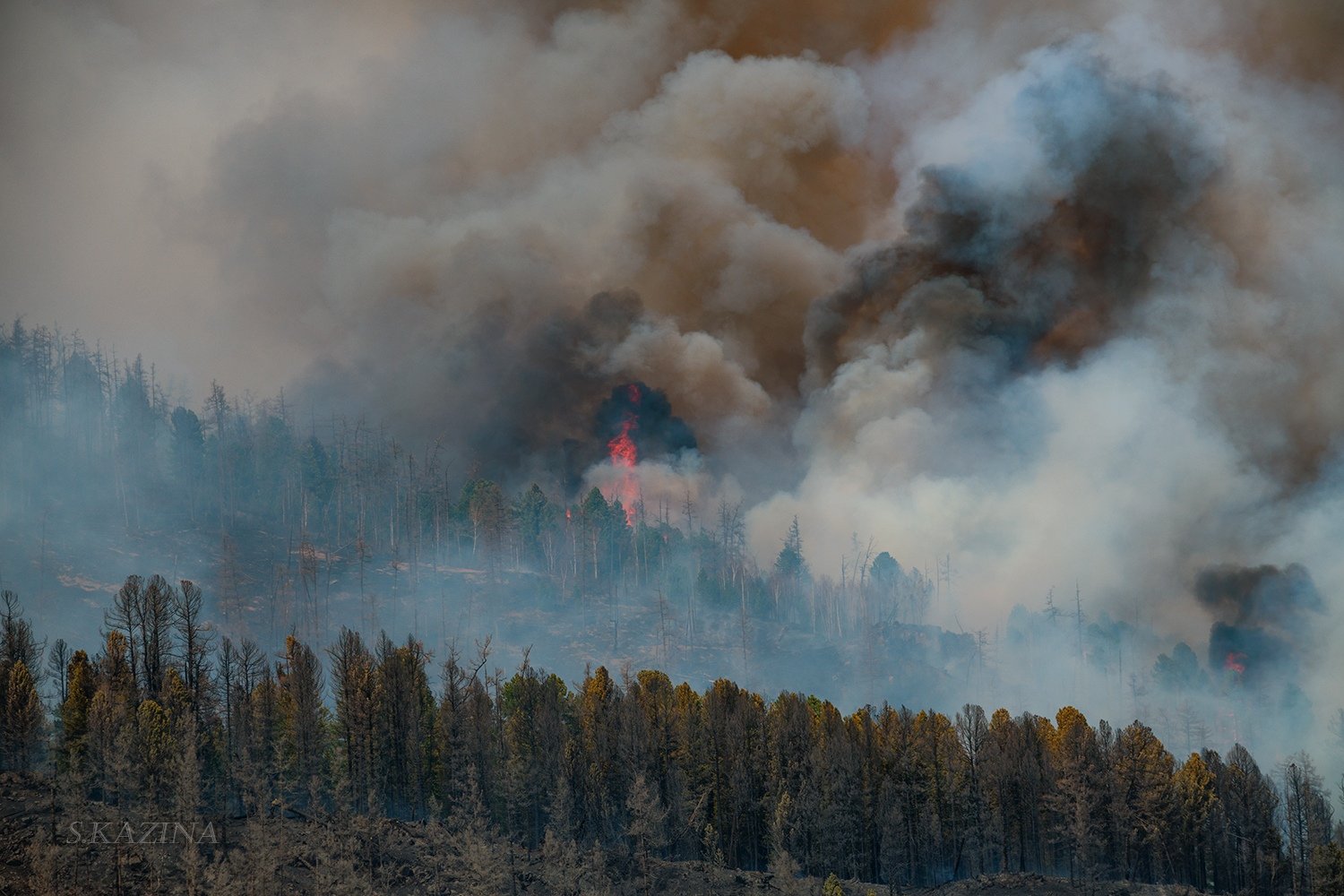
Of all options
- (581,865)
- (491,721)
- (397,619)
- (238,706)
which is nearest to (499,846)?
(581,865)

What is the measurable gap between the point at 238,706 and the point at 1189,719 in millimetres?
138204

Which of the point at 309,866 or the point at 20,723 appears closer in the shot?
the point at 309,866

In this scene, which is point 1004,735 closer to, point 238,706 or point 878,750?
point 878,750

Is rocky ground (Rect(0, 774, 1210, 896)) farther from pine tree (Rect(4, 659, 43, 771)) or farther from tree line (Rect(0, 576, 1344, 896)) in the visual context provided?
pine tree (Rect(4, 659, 43, 771))

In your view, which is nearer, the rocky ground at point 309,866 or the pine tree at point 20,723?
the rocky ground at point 309,866

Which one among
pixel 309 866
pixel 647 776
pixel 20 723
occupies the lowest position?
pixel 309 866

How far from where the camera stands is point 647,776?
4779 inches

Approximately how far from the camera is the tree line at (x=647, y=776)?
108 m

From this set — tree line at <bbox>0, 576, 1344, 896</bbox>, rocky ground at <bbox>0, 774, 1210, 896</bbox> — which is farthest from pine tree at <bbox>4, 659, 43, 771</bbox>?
rocky ground at <bbox>0, 774, 1210, 896</bbox>

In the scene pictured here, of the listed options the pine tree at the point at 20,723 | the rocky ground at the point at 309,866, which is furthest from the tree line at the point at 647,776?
the rocky ground at the point at 309,866

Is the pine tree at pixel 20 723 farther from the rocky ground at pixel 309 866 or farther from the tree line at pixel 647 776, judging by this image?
the rocky ground at pixel 309 866

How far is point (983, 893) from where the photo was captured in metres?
114

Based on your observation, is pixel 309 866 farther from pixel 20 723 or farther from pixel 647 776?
pixel 647 776

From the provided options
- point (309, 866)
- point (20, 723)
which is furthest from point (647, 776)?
point (20, 723)
